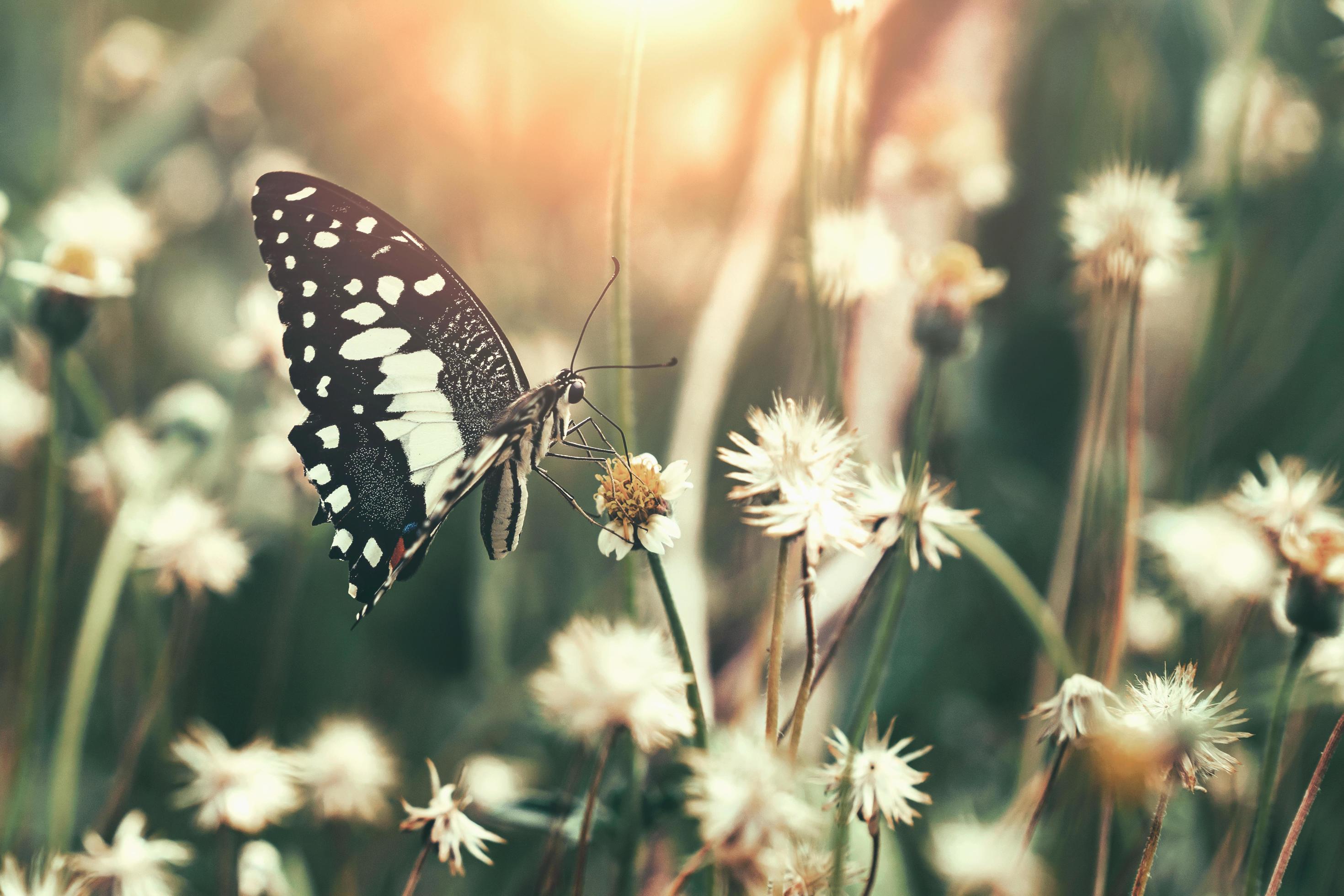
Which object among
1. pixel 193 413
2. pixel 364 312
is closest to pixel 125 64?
pixel 193 413

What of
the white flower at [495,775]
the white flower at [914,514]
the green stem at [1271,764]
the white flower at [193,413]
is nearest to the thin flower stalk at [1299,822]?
the green stem at [1271,764]

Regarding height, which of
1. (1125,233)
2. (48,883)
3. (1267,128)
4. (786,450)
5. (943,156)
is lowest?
(48,883)

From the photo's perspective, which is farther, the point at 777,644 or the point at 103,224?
the point at 103,224

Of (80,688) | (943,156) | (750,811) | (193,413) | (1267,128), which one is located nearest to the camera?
(750,811)

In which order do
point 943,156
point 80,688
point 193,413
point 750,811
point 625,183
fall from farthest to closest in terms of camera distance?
point 943,156 → point 193,413 → point 80,688 → point 625,183 → point 750,811

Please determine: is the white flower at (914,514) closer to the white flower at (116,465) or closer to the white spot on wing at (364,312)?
the white spot on wing at (364,312)

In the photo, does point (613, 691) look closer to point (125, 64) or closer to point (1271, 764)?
point (1271, 764)

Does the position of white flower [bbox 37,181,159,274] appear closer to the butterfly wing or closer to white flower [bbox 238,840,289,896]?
the butterfly wing

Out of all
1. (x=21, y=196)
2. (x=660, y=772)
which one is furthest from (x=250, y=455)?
(x=21, y=196)
